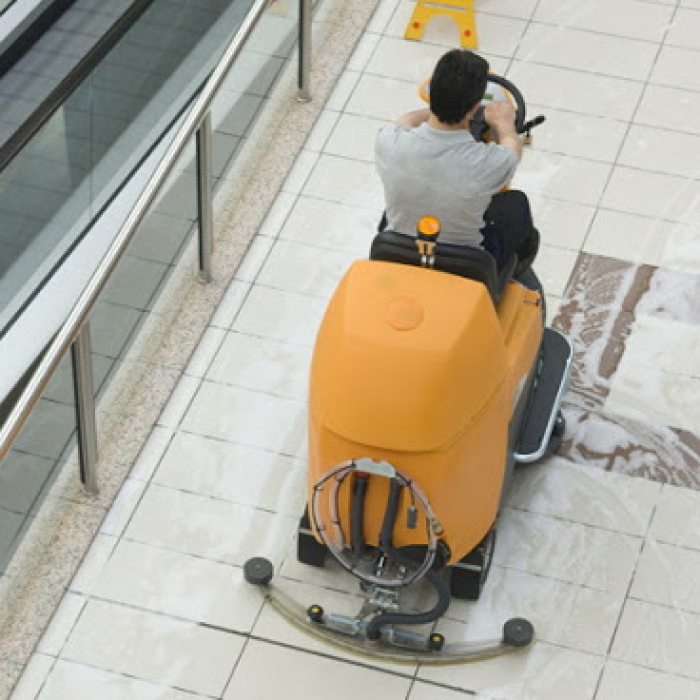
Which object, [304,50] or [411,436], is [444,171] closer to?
[411,436]

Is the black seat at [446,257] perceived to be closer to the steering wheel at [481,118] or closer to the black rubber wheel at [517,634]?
the steering wheel at [481,118]

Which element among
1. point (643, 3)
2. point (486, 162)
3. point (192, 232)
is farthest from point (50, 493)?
point (643, 3)

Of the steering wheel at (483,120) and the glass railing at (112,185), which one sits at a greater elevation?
the steering wheel at (483,120)

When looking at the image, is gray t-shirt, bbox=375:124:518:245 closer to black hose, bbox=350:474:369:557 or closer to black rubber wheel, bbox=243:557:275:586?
black hose, bbox=350:474:369:557

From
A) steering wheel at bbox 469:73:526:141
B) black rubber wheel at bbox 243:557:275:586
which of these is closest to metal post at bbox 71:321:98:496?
black rubber wheel at bbox 243:557:275:586

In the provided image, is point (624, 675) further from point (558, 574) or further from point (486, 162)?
point (486, 162)

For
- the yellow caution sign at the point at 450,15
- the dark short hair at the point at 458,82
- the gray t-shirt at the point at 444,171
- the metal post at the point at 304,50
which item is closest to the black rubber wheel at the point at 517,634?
the gray t-shirt at the point at 444,171

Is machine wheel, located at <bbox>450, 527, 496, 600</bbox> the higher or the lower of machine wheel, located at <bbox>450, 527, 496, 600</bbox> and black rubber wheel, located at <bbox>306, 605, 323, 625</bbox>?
the higher

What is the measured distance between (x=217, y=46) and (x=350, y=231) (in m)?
1.37

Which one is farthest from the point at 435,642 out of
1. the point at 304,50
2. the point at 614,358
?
the point at 304,50

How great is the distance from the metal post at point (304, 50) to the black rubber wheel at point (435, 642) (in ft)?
8.42

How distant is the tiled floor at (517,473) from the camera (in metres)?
4.45

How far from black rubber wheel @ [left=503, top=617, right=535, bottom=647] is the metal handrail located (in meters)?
1.35

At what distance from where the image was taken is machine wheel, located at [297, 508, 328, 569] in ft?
15.1
